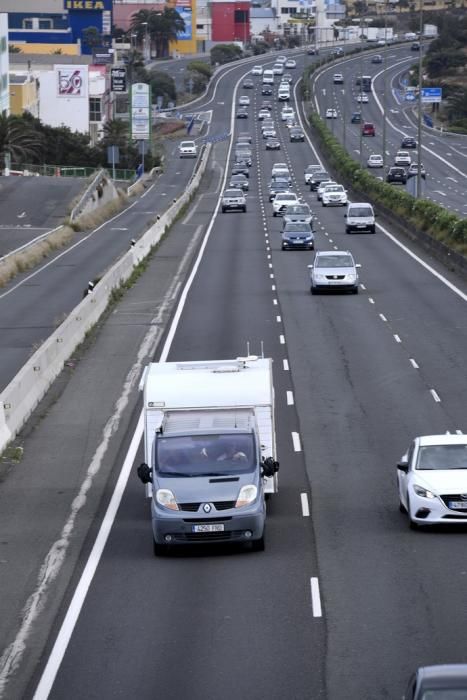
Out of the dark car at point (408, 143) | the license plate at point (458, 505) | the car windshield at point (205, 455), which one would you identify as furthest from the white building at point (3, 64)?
the license plate at point (458, 505)

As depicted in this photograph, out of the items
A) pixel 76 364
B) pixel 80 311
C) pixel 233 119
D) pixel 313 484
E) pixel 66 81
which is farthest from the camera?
pixel 233 119

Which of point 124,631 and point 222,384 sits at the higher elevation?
point 222,384

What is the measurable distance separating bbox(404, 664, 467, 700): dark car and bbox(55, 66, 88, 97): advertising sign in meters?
160

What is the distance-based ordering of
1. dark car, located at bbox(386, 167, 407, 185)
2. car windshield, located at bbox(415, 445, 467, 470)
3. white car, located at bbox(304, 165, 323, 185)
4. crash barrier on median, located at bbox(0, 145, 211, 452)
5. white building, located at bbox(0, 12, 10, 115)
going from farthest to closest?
white building, located at bbox(0, 12, 10, 115) → white car, located at bbox(304, 165, 323, 185) → dark car, located at bbox(386, 167, 407, 185) → crash barrier on median, located at bbox(0, 145, 211, 452) → car windshield, located at bbox(415, 445, 467, 470)

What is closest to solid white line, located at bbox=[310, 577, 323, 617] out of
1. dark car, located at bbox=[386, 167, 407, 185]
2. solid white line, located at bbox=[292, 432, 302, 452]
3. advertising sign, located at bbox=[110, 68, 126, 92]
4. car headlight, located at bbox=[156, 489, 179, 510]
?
car headlight, located at bbox=[156, 489, 179, 510]

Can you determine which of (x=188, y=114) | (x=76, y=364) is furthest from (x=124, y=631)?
(x=188, y=114)

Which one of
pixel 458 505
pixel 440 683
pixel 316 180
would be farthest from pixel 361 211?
pixel 440 683

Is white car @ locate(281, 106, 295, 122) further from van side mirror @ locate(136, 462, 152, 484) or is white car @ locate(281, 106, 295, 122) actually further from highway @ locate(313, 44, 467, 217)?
van side mirror @ locate(136, 462, 152, 484)

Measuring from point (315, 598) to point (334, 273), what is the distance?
31604 mm

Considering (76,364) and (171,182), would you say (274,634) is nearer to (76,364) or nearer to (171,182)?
(76,364)

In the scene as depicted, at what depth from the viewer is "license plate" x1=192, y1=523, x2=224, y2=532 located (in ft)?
57.5

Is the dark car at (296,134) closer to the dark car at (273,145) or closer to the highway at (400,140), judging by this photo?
the dark car at (273,145)

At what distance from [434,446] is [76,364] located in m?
15.7

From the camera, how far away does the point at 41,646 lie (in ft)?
47.2
